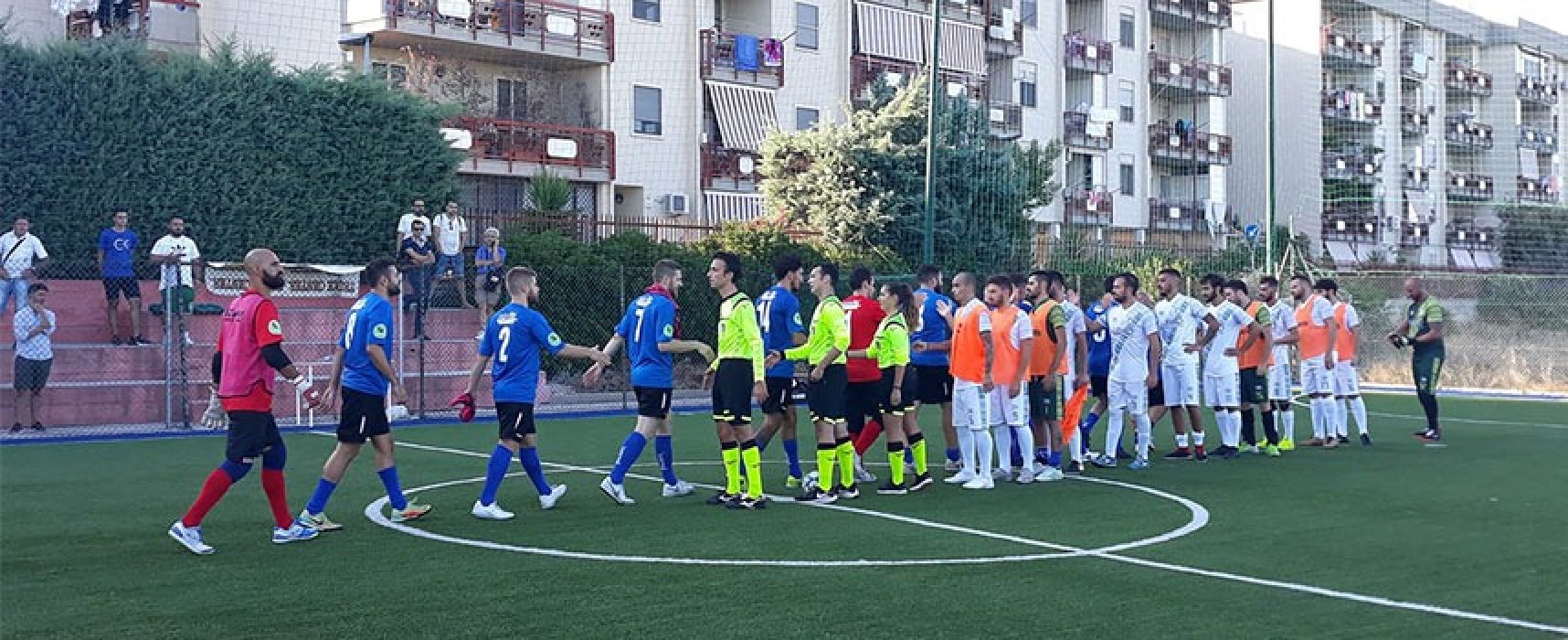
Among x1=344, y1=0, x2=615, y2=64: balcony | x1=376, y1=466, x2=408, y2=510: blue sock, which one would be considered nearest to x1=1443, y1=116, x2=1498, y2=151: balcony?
x1=344, y1=0, x2=615, y2=64: balcony

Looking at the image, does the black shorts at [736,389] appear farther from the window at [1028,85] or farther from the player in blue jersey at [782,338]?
the window at [1028,85]

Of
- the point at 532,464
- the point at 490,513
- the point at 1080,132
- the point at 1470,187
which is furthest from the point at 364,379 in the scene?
the point at 1470,187

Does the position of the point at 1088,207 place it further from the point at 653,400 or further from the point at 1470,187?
the point at 653,400

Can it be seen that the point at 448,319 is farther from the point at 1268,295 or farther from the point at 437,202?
the point at 1268,295

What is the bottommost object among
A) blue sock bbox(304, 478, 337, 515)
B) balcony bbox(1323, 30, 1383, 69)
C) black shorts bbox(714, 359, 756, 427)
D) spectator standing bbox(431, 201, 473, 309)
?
blue sock bbox(304, 478, 337, 515)

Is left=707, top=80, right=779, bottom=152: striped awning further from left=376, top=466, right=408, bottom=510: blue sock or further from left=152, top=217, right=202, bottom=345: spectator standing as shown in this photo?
left=376, top=466, right=408, bottom=510: blue sock

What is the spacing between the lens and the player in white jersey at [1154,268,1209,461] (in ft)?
55.1

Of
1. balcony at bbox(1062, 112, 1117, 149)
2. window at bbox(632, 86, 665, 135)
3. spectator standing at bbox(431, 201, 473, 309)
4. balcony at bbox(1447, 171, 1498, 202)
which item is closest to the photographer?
spectator standing at bbox(431, 201, 473, 309)

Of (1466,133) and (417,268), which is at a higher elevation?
(1466,133)

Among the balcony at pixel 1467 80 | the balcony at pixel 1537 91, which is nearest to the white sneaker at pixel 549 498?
the balcony at pixel 1467 80

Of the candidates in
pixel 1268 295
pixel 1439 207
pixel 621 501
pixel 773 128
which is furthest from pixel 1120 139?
pixel 621 501

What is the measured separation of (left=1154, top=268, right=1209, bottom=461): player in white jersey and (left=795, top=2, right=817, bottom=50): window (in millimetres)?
28206

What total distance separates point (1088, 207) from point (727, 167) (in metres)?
15.9

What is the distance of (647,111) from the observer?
40250 millimetres
